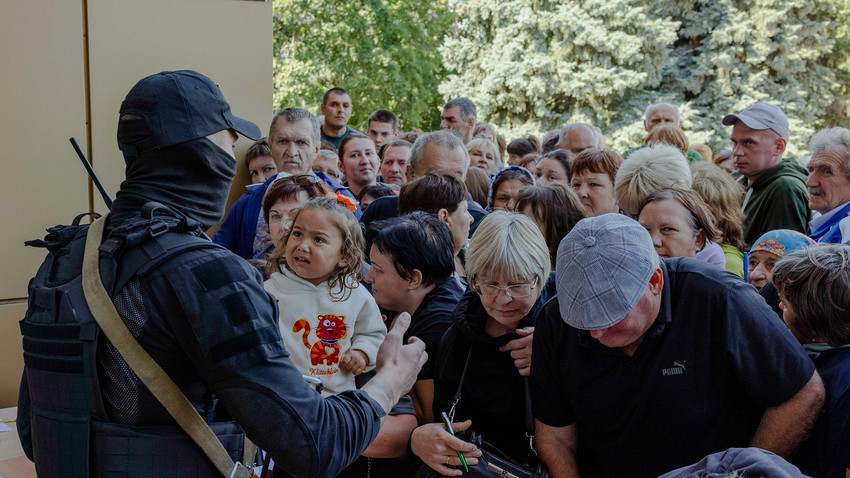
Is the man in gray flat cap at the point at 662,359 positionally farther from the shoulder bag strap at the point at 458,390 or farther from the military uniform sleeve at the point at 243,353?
the military uniform sleeve at the point at 243,353

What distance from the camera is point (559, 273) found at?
7.79ft

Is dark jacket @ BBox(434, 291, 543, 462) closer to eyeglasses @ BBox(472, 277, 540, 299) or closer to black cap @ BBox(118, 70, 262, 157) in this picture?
eyeglasses @ BBox(472, 277, 540, 299)

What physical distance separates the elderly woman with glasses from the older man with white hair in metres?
2.42

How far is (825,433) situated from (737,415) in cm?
24

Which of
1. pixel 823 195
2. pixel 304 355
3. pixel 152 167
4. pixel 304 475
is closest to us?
pixel 304 475

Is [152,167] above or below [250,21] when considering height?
below

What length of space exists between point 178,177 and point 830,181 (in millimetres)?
3864

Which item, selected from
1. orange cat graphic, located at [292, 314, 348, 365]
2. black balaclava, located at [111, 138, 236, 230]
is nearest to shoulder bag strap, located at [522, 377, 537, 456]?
orange cat graphic, located at [292, 314, 348, 365]

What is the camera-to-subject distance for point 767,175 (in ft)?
17.3

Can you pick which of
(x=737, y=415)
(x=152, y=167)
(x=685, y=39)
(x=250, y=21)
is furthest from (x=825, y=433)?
(x=685, y=39)

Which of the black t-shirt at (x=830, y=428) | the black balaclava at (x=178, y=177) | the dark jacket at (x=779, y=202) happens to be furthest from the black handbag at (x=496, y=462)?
the dark jacket at (x=779, y=202)

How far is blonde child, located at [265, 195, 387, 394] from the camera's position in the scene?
9.96 feet

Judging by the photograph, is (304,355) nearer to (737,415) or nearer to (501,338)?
(501,338)

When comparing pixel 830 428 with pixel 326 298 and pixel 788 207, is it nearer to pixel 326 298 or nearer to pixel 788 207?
pixel 326 298
